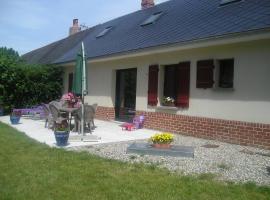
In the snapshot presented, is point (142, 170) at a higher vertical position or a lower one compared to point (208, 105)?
lower

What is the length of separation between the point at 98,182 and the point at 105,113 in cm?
1101

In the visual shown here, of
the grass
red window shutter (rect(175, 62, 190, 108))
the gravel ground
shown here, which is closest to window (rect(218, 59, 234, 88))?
red window shutter (rect(175, 62, 190, 108))

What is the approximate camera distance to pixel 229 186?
18.9ft

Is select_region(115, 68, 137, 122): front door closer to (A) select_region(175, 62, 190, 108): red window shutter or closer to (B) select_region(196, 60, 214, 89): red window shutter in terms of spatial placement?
(A) select_region(175, 62, 190, 108): red window shutter

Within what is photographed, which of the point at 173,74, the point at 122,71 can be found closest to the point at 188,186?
the point at 173,74

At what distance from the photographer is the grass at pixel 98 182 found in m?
5.22

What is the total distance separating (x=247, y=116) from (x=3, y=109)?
540 inches

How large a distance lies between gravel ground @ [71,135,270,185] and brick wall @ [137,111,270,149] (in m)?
0.29

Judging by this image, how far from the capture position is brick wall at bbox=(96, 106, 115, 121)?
16406 millimetres

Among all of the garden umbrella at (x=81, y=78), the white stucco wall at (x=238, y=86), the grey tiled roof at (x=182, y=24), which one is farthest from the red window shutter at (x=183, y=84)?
the garden umbrella at (x=81, y=78)

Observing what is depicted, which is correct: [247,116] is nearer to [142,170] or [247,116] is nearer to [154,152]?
[154,152]

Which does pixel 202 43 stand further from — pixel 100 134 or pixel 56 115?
pixel 56 115

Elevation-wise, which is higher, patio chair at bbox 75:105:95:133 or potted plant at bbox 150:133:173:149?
patio chair at bbox 75:105:95:133

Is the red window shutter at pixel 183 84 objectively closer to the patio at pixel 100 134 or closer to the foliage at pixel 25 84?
the patio at pixel 100 134
